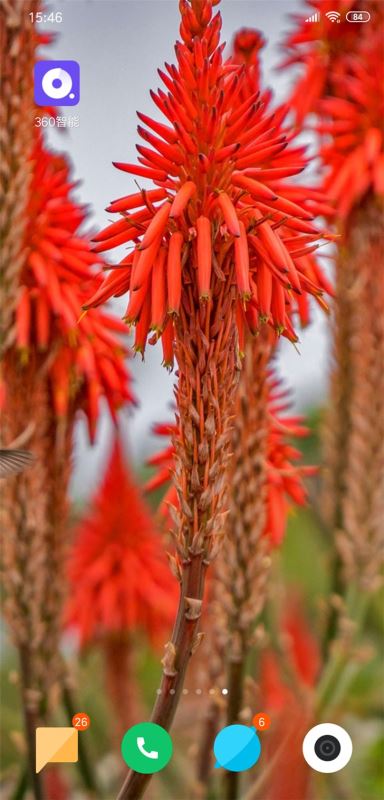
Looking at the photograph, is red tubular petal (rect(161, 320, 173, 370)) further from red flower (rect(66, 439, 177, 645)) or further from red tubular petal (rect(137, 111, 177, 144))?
red flower (rect(66, 439, 177, 645))

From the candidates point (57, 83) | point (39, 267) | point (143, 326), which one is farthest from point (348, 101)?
point (143, 326)

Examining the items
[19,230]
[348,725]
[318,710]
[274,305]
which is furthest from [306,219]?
[348,725]

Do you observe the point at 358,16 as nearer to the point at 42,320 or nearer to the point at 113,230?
the point at 42,320

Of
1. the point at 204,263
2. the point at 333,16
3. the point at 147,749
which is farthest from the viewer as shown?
the point at 333,16

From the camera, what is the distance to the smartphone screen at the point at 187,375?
2.83 ft

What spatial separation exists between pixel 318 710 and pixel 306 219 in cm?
81

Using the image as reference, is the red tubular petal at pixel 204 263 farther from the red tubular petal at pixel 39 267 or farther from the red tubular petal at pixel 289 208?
the red tubular petal at pixel 39 267

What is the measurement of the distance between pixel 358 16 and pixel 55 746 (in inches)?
41.3

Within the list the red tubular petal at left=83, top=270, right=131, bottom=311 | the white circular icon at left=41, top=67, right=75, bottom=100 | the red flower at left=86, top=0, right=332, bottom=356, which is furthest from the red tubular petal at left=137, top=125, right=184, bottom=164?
the white circular icon at left=41, top=67, right=75, bottom=100

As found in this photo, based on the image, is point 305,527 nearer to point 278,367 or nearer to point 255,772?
point 255,772

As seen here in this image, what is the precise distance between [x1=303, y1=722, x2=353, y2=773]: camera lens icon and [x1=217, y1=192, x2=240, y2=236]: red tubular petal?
0.70m

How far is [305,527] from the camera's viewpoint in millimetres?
2787

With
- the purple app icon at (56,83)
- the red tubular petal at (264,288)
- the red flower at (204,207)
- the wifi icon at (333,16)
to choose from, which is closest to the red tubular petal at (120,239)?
the red flower at (204,207)

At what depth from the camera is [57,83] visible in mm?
1348
